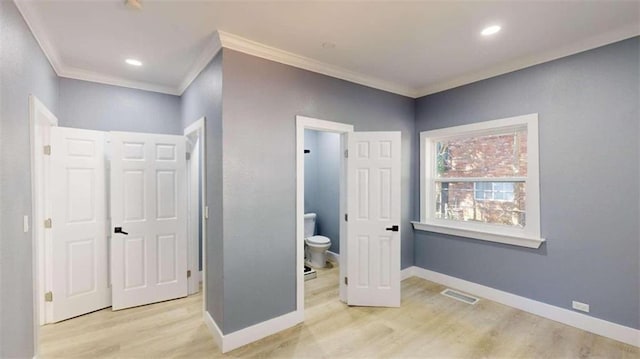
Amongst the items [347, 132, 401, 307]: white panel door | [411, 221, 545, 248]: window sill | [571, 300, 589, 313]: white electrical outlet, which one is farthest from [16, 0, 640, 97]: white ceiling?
[571, 300, 589, 313]: white electrical outlet

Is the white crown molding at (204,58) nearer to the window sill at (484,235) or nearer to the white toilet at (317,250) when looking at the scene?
the white toilet at (317,250)

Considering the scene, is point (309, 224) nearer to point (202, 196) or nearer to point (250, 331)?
point (202, 196)

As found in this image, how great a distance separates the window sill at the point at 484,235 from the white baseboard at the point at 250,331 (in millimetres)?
2075

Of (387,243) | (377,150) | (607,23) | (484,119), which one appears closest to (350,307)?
(387,243)

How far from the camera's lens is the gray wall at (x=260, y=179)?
2.44 metres

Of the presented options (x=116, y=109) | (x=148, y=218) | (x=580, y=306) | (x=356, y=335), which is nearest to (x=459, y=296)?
(x=580, y=306)

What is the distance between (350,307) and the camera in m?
3.12

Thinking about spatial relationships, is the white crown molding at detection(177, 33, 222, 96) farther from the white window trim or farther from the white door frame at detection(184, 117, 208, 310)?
the white window trim

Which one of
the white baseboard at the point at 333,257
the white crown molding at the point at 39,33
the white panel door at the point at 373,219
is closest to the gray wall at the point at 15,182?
the white crown molding at the point at 39,33

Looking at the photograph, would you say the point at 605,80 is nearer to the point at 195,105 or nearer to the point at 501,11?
the point at 501,11

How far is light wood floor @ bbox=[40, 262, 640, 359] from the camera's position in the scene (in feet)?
7.57

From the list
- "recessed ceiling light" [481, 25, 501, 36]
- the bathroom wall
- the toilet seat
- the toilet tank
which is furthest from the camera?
the bathroom wall

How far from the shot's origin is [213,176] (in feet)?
8.53

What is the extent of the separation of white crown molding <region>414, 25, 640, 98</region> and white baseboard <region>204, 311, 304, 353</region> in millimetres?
3236
